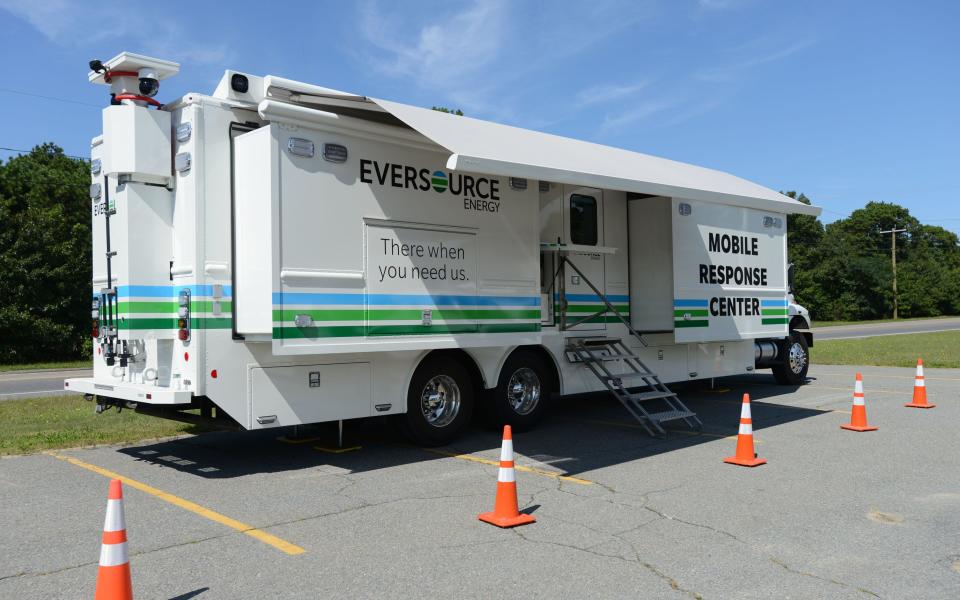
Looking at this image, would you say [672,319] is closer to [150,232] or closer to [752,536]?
[752,536]

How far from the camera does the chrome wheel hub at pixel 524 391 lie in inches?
378

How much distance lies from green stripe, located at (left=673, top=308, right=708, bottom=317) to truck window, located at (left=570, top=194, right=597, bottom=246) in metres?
1.55

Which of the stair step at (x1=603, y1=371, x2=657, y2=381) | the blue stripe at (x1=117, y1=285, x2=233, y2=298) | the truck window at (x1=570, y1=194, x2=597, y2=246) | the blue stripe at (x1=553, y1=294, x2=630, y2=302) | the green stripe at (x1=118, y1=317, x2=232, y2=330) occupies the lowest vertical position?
the stair step at (x1=603, y1=371, x2=657, y2=381)

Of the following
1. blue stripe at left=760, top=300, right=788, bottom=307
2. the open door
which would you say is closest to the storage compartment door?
the open door

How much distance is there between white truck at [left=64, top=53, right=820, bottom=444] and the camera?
286 inches

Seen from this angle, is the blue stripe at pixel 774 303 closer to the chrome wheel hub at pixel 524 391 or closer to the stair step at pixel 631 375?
the stair step at pixel 631 375

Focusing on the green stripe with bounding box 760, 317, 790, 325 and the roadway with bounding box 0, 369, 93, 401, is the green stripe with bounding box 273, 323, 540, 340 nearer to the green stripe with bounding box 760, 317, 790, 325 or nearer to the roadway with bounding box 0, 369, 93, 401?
the green stripe with bounding box 760, 317, 790, 325

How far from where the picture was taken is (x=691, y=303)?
Answer: 1141 cm

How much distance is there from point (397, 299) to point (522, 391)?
2.48m

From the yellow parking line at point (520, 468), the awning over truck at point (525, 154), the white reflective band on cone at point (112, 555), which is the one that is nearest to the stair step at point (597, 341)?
the awning over truck at point (525, 154)

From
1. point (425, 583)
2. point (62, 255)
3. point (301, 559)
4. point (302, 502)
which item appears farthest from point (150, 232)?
point (62, 255)

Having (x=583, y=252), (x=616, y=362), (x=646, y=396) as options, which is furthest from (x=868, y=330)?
(x=646, y=396)

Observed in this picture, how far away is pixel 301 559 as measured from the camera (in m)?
5.03

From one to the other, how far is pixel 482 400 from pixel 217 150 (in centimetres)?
413
